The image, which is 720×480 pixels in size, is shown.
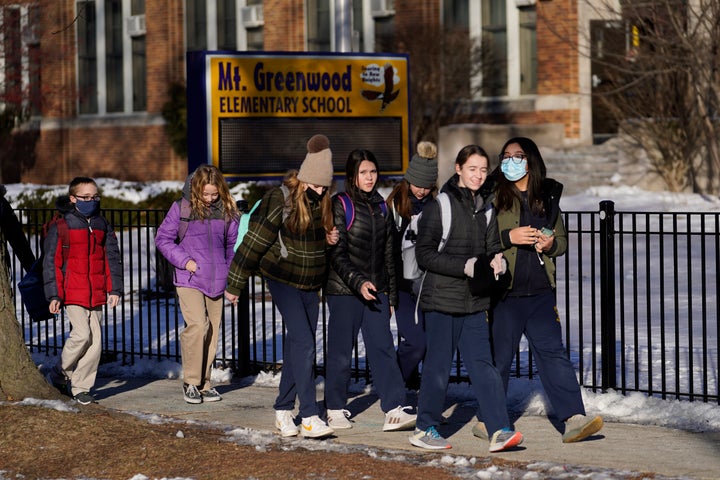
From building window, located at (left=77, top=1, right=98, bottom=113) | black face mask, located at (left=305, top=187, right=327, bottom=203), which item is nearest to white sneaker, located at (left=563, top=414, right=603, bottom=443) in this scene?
black face mask, located at (left=305, top=187, right=327, bottom=203)

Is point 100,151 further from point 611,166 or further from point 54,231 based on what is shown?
point 54,231

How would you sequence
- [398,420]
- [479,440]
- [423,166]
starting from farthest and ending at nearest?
1. [423,166]
2. [398,420]
3. [479,440]

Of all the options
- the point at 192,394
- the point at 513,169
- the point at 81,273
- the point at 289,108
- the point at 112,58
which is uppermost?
the point at 112,58

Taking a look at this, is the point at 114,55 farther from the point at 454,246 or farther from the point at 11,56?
the point at 454,246

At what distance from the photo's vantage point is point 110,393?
10047 millimetres

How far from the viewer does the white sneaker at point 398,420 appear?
8195mm

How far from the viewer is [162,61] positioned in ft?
124

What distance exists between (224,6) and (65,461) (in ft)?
100

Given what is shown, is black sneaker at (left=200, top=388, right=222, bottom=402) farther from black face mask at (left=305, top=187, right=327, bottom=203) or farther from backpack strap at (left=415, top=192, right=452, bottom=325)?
backpack strap at (left=415, top=192, right=452, bottom=325)

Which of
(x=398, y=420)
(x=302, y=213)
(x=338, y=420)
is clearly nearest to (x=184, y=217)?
(x=302, y=213)

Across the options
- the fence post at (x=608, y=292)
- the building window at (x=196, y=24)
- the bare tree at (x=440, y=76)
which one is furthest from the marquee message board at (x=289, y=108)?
the building window at (x=196, y=24)

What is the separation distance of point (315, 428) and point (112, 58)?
33.3 meters

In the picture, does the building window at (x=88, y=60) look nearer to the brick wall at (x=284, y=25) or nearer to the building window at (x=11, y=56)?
the building window at (x=11, y=56)

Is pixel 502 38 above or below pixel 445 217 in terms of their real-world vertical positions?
above
